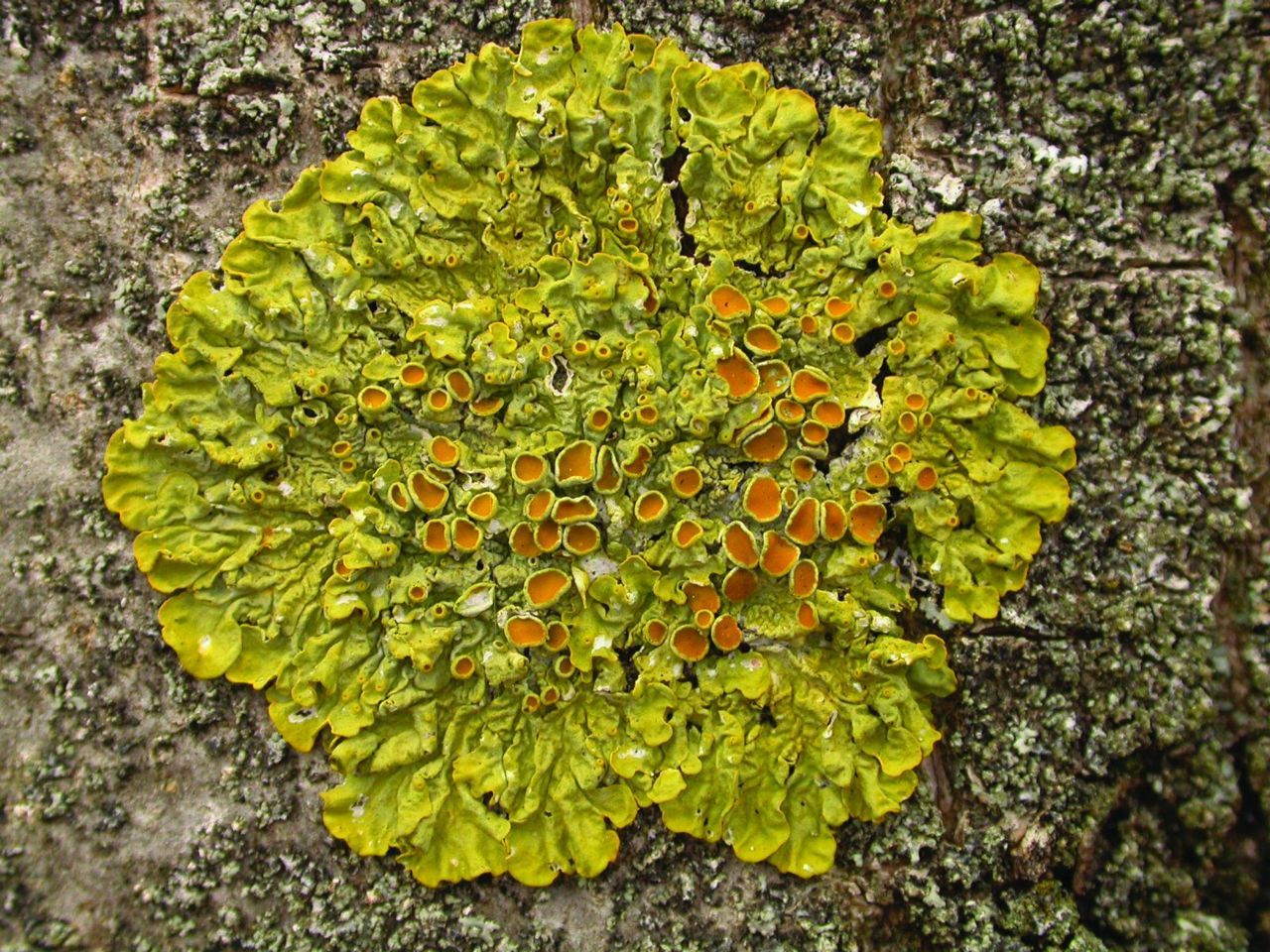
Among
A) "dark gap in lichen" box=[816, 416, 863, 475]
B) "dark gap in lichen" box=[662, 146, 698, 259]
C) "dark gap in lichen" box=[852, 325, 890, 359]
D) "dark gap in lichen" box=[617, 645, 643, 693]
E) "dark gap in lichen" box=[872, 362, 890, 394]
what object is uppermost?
"dark gap in lichen" box=[662, 146, 698, 259]

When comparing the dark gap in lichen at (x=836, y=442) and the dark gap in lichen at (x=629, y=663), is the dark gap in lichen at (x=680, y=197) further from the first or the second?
the dark gap in lichen at (x=629, y=663)

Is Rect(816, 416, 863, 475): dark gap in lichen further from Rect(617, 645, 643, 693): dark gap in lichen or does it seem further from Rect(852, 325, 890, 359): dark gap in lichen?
Rect(617, 645, 643, 693): dark gap in lichen

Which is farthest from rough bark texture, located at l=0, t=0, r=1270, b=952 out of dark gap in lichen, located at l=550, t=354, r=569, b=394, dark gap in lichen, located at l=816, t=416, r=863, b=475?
dark gap in lichen, located at l=550, t=354, r=569, b=394

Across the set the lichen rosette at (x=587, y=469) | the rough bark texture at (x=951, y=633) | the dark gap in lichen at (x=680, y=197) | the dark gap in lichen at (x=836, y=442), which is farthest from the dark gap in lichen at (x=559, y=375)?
the rough bark texture at (x=951, y=633)

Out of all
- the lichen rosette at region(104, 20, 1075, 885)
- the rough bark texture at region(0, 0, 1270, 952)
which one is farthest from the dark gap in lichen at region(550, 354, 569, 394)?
the rough bark texture at region(0, 0, 1270, 952)

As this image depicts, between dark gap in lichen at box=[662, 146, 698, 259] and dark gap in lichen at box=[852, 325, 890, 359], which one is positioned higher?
dark gap in lichen at box=[662, 146, 698, 259]

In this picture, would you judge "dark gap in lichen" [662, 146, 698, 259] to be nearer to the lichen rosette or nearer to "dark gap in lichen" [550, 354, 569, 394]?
the lichen rosette

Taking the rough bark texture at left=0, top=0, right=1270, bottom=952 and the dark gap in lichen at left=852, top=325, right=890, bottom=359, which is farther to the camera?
the dark gap in lichen at left=852, top=325, right=890, bottom=359
